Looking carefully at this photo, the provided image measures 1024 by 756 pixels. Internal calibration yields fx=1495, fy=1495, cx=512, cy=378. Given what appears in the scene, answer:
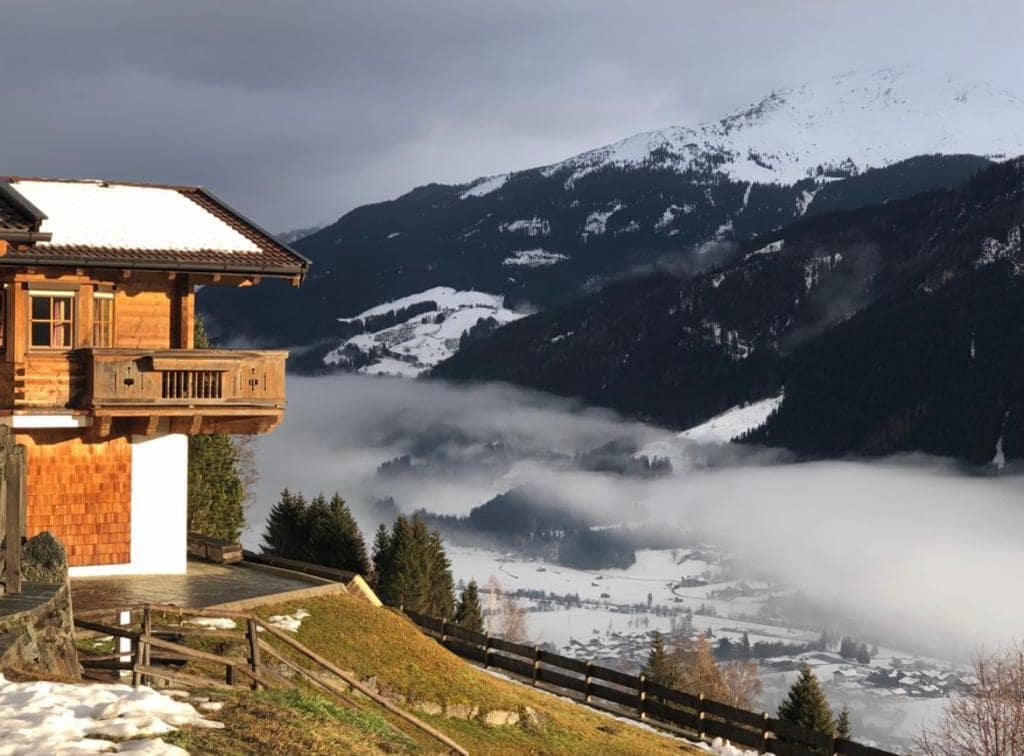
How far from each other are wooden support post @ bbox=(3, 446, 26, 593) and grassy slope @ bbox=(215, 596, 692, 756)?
9134mm

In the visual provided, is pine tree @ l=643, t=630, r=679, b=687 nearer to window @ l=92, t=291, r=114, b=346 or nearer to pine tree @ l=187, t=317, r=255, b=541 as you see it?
pine tree @ l=187, t=317, r=255, b=541

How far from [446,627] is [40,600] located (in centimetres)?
2570

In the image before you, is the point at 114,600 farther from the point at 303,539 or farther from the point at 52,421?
the point at 303,539

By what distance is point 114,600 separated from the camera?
1233 inches

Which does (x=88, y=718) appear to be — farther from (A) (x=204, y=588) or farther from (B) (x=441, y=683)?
(A) (x=204, y=588)

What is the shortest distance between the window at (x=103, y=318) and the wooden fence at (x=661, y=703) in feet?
44.3

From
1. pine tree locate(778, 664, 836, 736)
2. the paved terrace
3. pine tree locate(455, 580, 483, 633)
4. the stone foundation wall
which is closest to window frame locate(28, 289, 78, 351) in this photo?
the paved terrace

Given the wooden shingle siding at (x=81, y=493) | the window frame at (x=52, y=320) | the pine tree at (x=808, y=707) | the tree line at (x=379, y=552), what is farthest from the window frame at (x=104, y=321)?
the pine tree at (x=808, y=707)

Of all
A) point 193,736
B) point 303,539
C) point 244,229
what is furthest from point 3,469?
point 303,539

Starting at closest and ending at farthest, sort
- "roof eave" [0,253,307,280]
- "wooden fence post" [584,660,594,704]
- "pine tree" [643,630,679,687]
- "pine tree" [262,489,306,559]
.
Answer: "roof eave" [0,253,307,280] < "wooden fence post" [584,660,594,704] < "pine tree" [262,489,306,559] < "pine tree" [643,630,679,687]

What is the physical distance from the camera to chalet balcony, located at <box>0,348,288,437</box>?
3394 cm

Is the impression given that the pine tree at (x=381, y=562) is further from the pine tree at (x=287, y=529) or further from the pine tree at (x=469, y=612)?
the pine tree at (x=469, y=612)

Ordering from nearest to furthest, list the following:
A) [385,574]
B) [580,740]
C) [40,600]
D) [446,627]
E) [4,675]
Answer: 1. [4,675]
2. [40,600]
3. [580,740]
4. [446,627]
5. [385,574]

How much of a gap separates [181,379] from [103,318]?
7.89 ft
